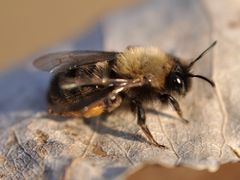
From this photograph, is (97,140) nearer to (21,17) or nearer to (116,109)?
(116,109)

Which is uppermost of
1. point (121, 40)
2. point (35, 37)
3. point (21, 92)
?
point (121, 40)

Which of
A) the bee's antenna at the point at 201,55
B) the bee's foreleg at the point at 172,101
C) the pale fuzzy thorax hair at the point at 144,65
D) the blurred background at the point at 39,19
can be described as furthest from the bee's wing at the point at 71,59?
the blurred background at the point at 39,19

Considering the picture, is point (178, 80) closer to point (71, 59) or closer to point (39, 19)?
point (71, 59)

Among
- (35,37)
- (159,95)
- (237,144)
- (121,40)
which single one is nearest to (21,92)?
(121,40)

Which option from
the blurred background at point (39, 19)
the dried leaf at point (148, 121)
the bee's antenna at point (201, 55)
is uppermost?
the bee's antenna at point (201, 55)

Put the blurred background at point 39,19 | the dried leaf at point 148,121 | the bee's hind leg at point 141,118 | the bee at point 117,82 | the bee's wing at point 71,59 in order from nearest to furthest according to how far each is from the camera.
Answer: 1. the dried leaf at point 148,121
2. the bee's hind leg at point 141,118
3. the bee at point 117,82
4. the bee's wing at point 71,59
5. the blurred background at point 39,19

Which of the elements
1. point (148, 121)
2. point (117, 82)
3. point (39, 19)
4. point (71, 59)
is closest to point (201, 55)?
point (148, 121)

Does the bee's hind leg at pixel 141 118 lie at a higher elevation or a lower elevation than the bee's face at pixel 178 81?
lower

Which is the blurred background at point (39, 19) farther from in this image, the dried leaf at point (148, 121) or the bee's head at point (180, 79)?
the bee's head at point (180, 79)
